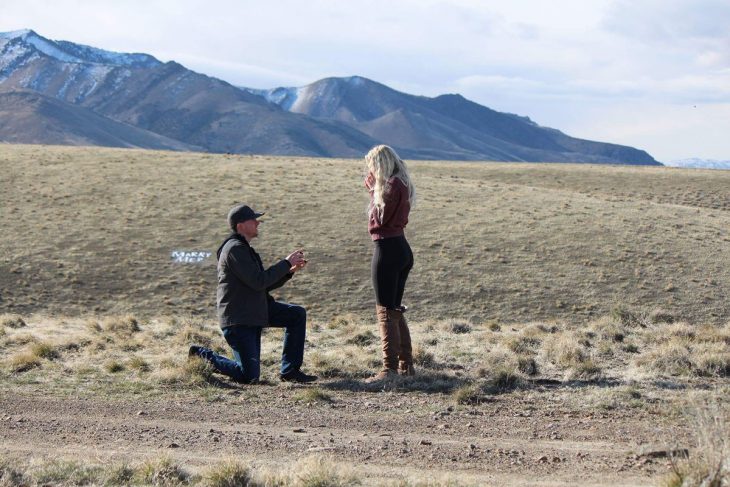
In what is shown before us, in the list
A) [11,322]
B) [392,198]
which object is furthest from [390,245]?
[11,322]

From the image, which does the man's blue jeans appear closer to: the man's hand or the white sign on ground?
the man's hand

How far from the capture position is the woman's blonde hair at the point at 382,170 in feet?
27.5

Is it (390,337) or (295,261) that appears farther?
(390,337)

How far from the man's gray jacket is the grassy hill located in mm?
13813

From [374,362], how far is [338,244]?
20498 millimetres

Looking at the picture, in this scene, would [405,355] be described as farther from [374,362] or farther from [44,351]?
[44,351]

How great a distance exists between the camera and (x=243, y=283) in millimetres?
8539

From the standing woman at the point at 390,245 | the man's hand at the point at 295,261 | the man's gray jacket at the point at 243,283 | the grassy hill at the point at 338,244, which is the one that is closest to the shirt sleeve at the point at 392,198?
the standing woman at the point at 390,245

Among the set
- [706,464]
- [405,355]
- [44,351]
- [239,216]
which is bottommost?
[44,351]

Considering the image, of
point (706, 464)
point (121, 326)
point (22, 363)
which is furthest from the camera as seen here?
point (121, 326)

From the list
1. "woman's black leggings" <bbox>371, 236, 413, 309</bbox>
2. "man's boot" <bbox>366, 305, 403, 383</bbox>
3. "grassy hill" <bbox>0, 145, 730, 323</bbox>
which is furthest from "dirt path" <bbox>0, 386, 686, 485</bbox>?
"grassy hill" <bbox>0, 145, 730, 323</bbox>

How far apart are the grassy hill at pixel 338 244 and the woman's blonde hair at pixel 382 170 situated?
14.2 metres

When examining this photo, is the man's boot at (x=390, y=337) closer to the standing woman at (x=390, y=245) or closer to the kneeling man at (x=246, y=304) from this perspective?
the standing woman at (x=390, y=245)

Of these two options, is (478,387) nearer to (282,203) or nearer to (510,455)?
(510,455)
